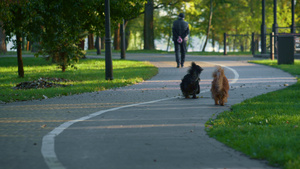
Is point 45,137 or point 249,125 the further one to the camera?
point 249,125

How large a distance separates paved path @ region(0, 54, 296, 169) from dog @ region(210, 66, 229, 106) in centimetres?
28

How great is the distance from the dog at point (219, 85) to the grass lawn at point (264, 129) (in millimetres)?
412

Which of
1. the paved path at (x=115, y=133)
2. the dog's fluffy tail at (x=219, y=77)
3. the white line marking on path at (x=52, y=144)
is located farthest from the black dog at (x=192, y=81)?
the white line marking on path at (x=52, y=144)

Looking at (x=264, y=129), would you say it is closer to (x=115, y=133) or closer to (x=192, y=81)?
(x=115, y=133)

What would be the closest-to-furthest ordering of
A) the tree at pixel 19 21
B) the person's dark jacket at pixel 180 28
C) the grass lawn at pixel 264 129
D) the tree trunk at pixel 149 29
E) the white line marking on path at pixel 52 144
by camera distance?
the white line marking on path at pixel 52 144 → the grass lawn at pixel 264 129 → the tree at pixel 19 21 → the person's dark jacket at pixel 180 28 → the tree trunk at pixel 149 29

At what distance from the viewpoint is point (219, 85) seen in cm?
1097

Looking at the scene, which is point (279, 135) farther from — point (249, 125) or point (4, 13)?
point (4, 13)

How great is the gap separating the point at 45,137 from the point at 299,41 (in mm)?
28396

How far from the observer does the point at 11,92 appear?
1457cm

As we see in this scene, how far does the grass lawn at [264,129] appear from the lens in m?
6.22

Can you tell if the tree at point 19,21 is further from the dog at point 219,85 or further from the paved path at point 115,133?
the dog at point 219,85

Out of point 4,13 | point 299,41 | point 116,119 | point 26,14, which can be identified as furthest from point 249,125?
point 299,41

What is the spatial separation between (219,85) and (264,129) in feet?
10.6

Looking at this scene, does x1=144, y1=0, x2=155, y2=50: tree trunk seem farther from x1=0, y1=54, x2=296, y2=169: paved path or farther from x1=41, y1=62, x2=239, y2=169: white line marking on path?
x1=41, y1=62, x2=239, y2=169: white line marking on path
